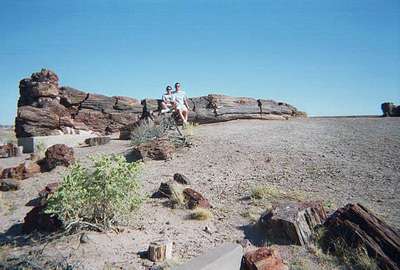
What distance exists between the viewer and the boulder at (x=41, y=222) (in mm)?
5285

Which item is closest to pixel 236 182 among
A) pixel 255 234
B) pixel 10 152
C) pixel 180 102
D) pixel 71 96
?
pixel 255 234

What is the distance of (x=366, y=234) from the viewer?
4.66 m

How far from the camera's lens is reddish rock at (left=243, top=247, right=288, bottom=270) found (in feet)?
13.6

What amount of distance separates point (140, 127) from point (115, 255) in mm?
7270

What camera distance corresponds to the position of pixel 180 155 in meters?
9.91

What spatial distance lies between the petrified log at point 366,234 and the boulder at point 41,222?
3973mm

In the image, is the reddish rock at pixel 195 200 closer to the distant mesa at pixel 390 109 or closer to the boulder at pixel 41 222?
the boulder at pixel 41 222

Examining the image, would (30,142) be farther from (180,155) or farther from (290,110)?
(290,110)

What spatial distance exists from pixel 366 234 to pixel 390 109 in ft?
49.8

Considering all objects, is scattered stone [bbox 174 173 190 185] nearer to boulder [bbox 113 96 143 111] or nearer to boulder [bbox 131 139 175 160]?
boulder [bbox 131 139 175 160]

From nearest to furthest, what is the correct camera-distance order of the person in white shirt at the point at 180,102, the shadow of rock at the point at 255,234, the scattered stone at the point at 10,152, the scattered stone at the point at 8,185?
the shadow of rock at the point at 255,234, the scattered stone at the point at 8,185, the scattered stone at the point at 10,152, the person in white shirt at the point at 180,102

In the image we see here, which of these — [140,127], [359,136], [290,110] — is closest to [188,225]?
[140,127]

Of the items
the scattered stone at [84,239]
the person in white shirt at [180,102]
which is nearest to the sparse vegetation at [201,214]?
the scattered stone at [84,239]

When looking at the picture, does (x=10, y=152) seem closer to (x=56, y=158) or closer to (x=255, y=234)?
(x=56, y=158)
